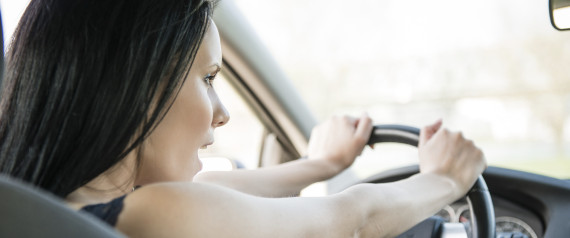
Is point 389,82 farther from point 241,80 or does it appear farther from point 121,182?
point 121,182

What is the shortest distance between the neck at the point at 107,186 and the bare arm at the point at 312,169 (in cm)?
45

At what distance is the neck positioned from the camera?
0.98m

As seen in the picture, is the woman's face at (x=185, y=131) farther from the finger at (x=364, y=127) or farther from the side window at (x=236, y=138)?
the side window at (x=236, y=138)

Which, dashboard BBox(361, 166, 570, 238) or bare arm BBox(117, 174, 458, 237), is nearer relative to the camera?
bare arm BBox(117, 174, 458, 237)

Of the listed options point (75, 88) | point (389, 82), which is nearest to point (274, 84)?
point (75, 88)

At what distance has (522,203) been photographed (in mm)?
1659

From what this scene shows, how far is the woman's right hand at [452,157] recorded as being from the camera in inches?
53.9

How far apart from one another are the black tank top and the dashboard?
0.91 metres

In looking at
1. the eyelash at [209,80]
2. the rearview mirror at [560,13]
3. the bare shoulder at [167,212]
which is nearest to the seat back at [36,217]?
the bare shoulder at [167,212]

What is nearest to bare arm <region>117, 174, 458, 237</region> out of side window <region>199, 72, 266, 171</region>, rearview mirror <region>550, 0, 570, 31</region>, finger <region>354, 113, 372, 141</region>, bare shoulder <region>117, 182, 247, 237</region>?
bare shoulder <region>117, 182, 247, 237</region>

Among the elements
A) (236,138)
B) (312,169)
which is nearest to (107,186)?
(312,169)

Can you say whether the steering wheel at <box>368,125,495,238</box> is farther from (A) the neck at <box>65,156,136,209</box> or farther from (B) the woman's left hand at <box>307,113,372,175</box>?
(A) the neck at <box>65,156,136,209</box>

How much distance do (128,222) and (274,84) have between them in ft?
4.32

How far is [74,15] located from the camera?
39.1 inches
